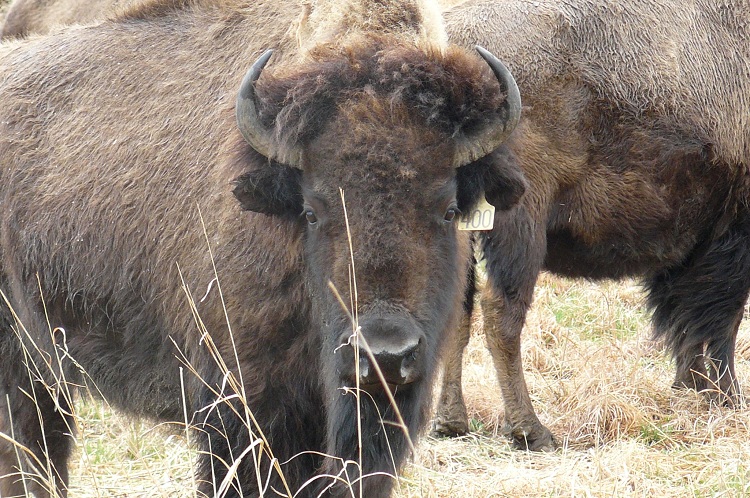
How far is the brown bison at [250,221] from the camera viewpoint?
10.0ft

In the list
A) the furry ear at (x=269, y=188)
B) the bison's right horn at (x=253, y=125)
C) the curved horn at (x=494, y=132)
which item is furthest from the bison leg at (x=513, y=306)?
the bison's right horn at (x=253, y=125)

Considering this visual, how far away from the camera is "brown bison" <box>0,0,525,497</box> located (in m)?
3.05

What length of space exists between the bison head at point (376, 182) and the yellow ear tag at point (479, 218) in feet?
0.16

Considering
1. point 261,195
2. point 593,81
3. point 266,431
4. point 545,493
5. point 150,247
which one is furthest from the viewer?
point 593,81

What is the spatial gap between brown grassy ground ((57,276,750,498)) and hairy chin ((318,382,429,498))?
22cm

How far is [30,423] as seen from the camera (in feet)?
14.7

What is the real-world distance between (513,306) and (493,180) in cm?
222

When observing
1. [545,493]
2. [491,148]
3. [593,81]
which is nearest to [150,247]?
[491,148]

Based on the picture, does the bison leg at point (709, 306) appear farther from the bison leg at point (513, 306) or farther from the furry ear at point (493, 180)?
the furry ear at point (493, 180)

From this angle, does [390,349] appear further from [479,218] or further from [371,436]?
[479,218]

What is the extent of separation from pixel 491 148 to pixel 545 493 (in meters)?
1.82

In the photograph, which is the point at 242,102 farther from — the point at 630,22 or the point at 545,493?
the point at 630,22

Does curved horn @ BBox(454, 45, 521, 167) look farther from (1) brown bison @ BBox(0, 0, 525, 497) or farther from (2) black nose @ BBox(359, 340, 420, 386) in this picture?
(2) black nose @ BBox(359, 340, 420, 386)

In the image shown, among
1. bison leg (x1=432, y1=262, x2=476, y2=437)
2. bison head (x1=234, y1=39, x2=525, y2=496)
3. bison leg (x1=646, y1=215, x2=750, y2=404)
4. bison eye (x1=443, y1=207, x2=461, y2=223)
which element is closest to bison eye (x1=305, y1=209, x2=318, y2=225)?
bison head (x1=234, y1=39, x2=525, y2=496)
